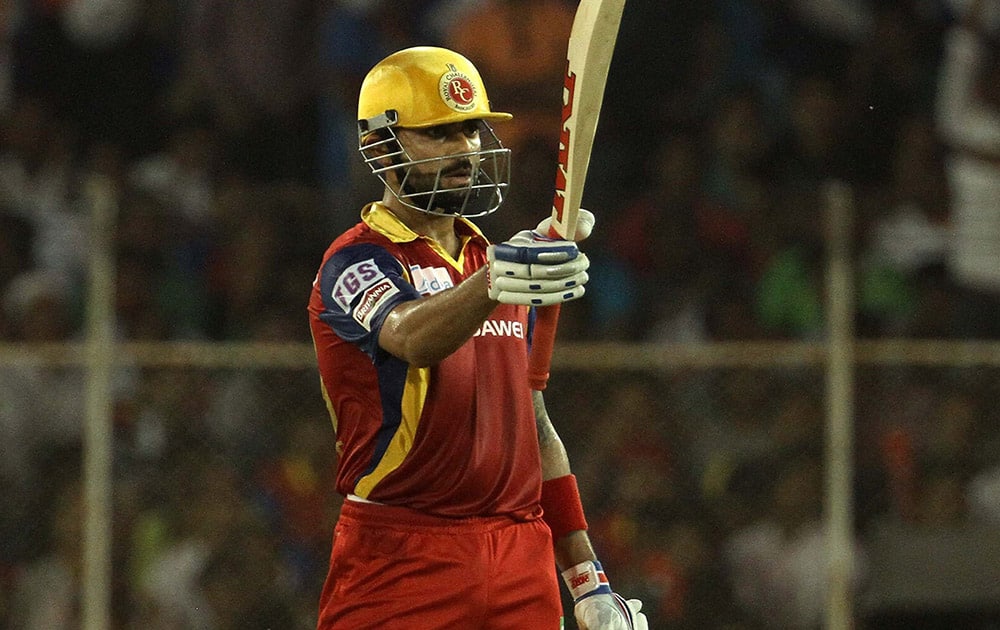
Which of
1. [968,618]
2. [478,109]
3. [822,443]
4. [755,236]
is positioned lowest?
[968,618]

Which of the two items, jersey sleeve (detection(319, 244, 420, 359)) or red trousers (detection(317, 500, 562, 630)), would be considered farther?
red trousers (detection(317, 500, 562, 630))

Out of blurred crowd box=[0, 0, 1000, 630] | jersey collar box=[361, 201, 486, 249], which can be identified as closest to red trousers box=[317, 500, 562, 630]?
jersey collar box=[361, 201, 486, 249]

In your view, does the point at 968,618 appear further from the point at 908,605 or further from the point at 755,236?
the point at 755,236

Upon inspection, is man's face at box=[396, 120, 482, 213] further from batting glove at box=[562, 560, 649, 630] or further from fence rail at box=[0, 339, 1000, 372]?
fence rail at box=[0, 339, 1000, 372]

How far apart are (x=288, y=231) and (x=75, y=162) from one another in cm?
236

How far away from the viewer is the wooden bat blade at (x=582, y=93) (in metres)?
3.28

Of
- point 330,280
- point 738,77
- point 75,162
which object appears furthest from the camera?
point 738,77

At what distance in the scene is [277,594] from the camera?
6.72m

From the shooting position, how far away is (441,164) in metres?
3.88

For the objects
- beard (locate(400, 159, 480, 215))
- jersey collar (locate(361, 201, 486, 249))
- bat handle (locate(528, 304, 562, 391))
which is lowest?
bat handle (locate(528, 304, 562, 391))

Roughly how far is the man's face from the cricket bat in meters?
0.49

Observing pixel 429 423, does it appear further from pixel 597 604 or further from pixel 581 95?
pixel 581 95

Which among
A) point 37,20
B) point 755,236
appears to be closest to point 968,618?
point 755,236

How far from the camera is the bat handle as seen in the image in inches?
139
